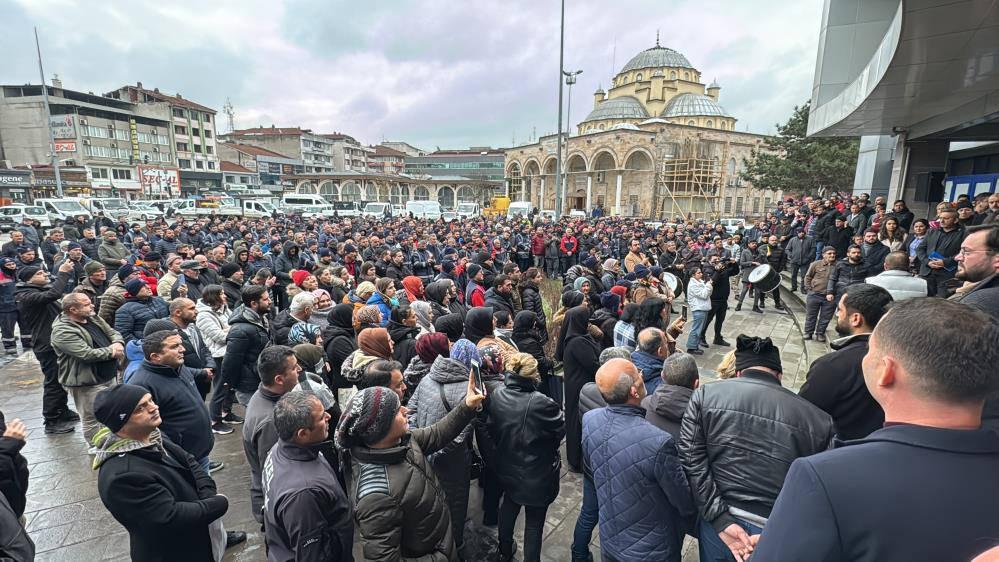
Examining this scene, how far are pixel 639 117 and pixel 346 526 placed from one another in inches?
2107

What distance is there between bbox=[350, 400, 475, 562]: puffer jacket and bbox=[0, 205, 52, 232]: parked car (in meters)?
28.9

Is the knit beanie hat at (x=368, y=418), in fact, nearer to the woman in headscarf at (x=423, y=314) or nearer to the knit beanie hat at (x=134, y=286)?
the woman in headscarf at (x=423, y=314)

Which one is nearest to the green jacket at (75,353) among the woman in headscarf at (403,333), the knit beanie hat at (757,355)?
the woman in headscarf at (403,333)

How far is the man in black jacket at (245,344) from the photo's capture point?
3961 mm

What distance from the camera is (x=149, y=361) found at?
2.77 metres

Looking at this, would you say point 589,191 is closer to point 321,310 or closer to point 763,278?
point 763,278

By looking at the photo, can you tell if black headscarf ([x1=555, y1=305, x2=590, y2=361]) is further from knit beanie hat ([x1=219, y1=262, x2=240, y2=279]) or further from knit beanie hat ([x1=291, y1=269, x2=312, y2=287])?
knit beanie hat ([x1=219, y1=262, x2=240, y2=279])

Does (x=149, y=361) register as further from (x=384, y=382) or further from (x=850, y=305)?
(x=850, y=305)

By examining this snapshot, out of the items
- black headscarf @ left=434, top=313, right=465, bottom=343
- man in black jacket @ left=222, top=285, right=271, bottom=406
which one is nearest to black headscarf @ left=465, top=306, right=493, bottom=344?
black headscarf @ left=434, top=313, right=465, bottom=343

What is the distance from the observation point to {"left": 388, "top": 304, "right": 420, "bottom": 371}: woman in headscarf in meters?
3.81

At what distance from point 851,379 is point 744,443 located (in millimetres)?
791

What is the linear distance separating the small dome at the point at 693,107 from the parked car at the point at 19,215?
5328 centimetres

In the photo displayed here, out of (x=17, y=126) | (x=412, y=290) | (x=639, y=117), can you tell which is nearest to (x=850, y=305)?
(x=412, y=290)

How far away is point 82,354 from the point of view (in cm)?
363
